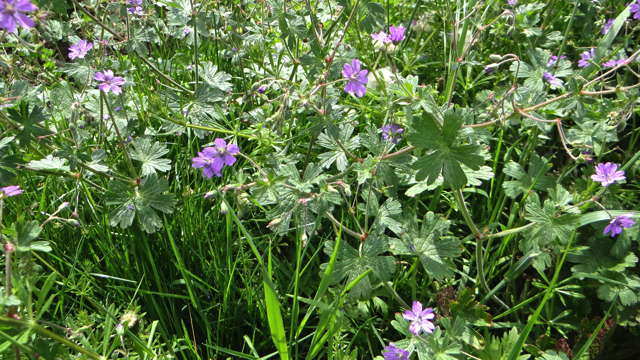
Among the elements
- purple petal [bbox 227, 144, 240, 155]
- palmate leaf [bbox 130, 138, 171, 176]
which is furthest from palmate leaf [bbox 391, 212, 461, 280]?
palmate leaf [bbox 130, 138, 171, 176]

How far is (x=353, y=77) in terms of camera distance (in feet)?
6.40

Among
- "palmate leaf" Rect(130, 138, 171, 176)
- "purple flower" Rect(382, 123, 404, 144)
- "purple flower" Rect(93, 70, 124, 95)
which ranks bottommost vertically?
"palmate leaf" Rect(130, 138, 171, 176)

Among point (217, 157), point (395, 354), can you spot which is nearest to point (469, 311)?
point (395, 354)

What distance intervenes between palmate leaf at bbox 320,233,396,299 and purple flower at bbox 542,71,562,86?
128 cm

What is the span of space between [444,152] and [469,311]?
0.78 m

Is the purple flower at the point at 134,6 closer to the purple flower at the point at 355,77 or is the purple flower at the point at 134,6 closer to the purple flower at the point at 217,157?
the purple flower at the point at 217,157

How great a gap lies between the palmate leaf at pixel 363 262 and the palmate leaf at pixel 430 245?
0.34 ft

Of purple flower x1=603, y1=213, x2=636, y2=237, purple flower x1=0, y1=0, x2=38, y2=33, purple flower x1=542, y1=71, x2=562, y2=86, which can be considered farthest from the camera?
purple flower x1=542, y1=71, x2=562, y2=86

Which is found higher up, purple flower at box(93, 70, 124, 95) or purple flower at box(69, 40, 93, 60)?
purple flower at box(69, 40, 93, 60)

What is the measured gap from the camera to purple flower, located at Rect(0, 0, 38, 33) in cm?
132

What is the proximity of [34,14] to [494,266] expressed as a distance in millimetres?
2240

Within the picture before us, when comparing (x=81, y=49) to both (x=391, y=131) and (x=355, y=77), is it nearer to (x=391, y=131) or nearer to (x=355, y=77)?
(x=355, y=77)

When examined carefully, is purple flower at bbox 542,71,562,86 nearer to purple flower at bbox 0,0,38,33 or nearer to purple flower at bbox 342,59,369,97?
purple flower at bbox 342,59,369,97

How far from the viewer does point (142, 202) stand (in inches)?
78.5
